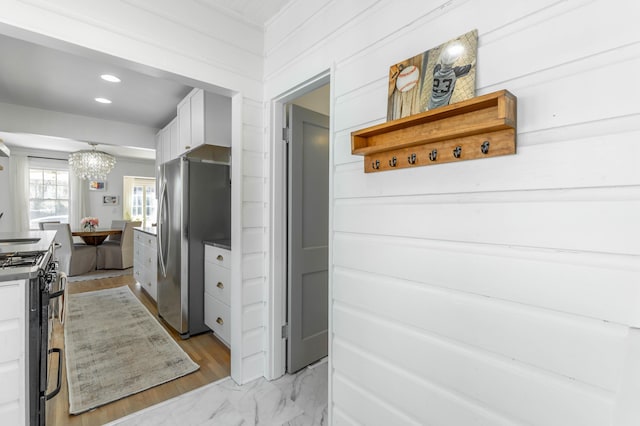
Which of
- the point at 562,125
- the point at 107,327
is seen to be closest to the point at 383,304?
the point at 562,125

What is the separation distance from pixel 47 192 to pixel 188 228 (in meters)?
6.36

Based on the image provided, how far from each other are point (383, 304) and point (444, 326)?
28 centimetres

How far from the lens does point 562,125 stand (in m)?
0.86

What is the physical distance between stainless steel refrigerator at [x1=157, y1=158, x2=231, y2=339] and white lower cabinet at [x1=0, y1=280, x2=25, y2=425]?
1590 millimetres

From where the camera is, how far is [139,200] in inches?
318

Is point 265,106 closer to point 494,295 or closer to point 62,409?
point 494,295

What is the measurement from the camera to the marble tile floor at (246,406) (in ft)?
5.84

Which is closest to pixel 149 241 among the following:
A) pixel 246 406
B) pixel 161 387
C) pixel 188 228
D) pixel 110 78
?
pixel 188 228

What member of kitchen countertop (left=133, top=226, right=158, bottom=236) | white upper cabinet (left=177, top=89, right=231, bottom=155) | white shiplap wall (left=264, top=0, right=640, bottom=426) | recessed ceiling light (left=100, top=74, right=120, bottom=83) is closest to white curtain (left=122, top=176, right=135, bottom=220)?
kitchen countertop (left=133, top=226, right=158, bottom=236)

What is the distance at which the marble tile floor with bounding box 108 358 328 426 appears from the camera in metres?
1.78

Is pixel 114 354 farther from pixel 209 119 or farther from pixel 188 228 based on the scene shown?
pixel 209 119

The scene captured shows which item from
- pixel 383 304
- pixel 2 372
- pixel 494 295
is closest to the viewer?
pixel 494 295

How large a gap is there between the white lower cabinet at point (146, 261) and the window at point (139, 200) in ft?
12.8

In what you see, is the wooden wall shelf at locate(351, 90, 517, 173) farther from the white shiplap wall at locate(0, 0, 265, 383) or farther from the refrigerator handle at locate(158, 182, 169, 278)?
the refrigerator handle at locate(158, 182, 169, 278)
